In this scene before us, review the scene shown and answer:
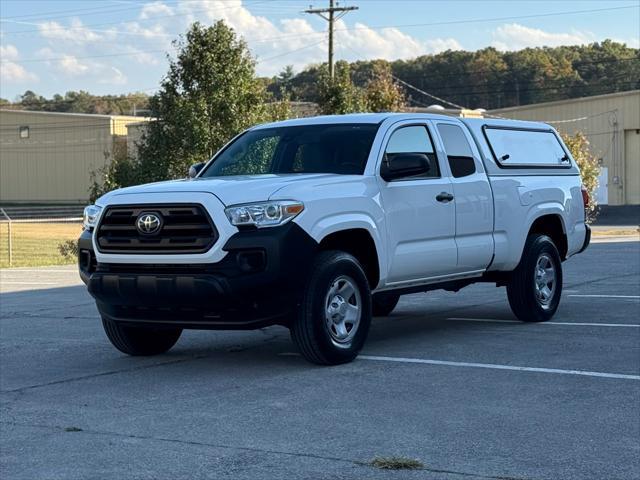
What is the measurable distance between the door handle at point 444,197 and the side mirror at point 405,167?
0.51 meters

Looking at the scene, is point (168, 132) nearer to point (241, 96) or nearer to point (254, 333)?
point (241, 96)

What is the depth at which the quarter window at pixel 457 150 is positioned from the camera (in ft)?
32.8

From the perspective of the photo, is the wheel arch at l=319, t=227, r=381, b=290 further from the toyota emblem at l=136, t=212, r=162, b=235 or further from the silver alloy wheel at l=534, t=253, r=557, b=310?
the silver alloy wheel at l=534, t=253, r=557, b=310

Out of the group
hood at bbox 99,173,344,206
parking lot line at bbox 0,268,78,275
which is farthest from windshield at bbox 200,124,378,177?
parking lot line at bbox 0,268,78,275

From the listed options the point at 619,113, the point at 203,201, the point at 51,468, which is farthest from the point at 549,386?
the point at 619,113

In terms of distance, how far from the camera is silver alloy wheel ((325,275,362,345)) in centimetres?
836

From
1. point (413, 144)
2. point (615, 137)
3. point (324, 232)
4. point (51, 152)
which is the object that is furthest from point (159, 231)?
point (51, 152)

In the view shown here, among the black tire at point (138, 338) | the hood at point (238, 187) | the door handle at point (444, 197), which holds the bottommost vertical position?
the black tire at point (138, 338)

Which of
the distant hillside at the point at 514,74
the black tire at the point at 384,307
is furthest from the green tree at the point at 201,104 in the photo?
the distant hillside at the point at 514,74

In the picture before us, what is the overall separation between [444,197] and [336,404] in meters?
3.13

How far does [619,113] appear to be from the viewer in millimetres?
58688

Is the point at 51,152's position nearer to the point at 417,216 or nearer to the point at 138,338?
the point at 138,338

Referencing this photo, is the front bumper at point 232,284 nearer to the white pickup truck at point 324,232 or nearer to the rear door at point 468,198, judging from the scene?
the white pickup truck at point 324,232

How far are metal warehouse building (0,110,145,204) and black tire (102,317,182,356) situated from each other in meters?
68.2
